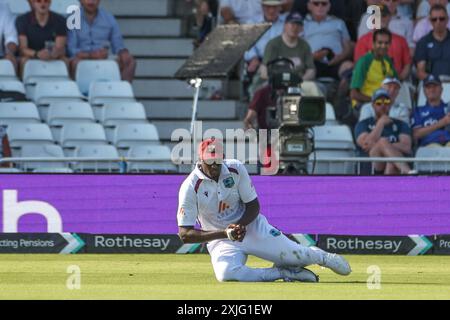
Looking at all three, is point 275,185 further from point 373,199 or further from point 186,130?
point 186,130

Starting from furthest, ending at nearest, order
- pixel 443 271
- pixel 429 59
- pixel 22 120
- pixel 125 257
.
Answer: pixel 429 59 → pixel 22 120 → pixel 125 257 → pixel 443 271

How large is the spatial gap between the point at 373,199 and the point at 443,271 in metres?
3.05

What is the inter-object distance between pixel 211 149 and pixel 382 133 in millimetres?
7739

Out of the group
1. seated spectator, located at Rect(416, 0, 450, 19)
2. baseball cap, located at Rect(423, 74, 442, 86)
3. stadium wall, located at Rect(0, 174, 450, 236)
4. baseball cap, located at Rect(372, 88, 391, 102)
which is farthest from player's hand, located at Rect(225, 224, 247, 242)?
seated spectator, located at Rect(416, 0, 450, 19)

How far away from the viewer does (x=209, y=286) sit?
1334 cm

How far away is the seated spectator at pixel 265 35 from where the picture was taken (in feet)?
74.4

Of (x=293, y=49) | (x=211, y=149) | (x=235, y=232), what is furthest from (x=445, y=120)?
(x=235, y=232)

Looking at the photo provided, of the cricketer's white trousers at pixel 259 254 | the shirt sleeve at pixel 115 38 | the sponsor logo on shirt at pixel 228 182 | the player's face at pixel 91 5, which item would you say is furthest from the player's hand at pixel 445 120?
the sponsor logo on shirt at pixel 228 182

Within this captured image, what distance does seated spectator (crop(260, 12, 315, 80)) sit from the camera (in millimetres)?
22094

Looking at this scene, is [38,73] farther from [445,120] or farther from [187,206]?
[187,206]

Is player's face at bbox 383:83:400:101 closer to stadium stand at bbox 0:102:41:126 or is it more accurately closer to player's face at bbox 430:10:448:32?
player's face at bbox 430:10:448:32

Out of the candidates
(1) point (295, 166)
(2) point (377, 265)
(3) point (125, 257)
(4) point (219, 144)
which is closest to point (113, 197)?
(3) point (125, 257)

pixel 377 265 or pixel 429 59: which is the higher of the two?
pixel 429 59

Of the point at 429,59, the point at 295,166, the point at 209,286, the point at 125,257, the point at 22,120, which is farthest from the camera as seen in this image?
the point at 429,59
